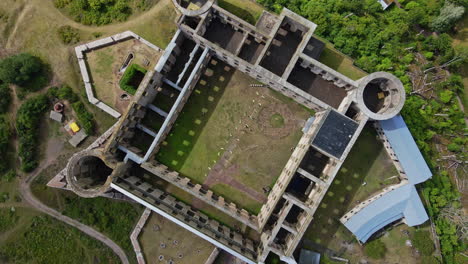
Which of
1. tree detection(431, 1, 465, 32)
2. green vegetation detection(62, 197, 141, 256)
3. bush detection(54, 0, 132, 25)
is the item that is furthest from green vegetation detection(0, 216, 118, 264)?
tree detection(431, 1, 465, 32)

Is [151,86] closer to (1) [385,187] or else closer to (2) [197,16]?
(2) [197,16]

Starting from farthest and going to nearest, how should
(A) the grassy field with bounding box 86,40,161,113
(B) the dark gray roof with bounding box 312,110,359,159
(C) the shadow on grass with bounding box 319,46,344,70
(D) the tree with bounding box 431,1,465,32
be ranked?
(C) the shadow on grass with bounding box 319,46,344,70 → (A) the grassy field with bounding box 86,40,161,113 → (D) the tree with bounding box 431,1,465,32 → (B) the dark gray roof with bounding box 312,110,359,159

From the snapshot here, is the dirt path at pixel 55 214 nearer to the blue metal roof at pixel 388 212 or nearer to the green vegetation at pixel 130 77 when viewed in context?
the green vegetation at pixel 130 77

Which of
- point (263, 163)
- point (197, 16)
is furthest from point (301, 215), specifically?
point (197, 16)

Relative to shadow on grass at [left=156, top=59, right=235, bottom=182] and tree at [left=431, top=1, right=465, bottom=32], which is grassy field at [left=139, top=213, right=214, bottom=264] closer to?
shadow on grass at [left=156, top=59, right=235, bottom=182]

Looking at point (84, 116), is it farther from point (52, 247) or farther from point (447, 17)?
point (447, 17)

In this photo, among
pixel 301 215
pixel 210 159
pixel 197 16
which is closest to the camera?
pixel 197 16

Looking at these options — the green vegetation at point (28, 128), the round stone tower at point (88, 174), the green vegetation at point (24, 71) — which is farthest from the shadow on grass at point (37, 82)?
the round stone tower at point (88, 174)

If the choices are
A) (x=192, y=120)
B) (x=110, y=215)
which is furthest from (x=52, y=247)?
(x=192, y=120)
